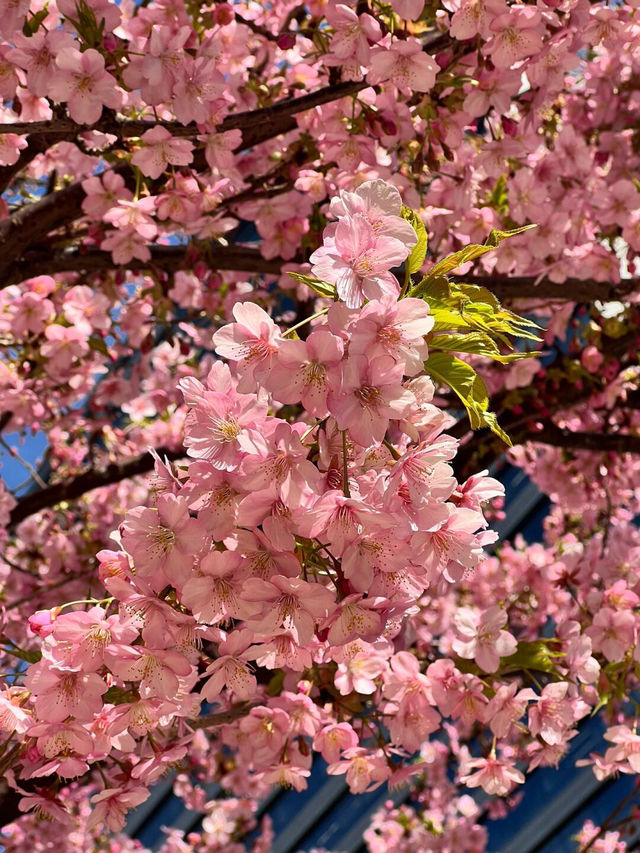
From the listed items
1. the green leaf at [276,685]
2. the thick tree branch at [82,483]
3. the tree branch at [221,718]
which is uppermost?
the tree branch at [221,718]

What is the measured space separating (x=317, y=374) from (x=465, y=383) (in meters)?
0.21

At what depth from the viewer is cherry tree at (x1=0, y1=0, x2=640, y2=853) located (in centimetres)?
110

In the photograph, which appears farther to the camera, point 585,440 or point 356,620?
point 585,440

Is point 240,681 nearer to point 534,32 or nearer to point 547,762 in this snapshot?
point 547,762

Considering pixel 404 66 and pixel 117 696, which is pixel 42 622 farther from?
pixel 404 66

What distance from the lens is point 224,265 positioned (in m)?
2.71

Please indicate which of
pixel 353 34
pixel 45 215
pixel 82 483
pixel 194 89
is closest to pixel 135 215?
pixel 45 215

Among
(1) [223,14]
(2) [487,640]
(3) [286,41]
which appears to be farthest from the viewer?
(1) [223,14]

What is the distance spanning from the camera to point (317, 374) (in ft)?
3.48

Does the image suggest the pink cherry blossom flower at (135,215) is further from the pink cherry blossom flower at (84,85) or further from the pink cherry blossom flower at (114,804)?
the pink cherry blossom flower at (114,804)

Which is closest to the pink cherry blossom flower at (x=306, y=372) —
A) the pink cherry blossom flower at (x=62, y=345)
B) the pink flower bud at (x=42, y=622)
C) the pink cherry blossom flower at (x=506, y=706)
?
the pink flower bud at (x=42, y=622)

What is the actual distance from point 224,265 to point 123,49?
0.89 meters

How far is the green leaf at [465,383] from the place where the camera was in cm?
114

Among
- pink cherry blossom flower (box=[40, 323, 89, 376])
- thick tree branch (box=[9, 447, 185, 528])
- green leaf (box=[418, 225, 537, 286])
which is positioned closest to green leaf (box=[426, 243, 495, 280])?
green leaf (box=[418, 225, 537, 286])
